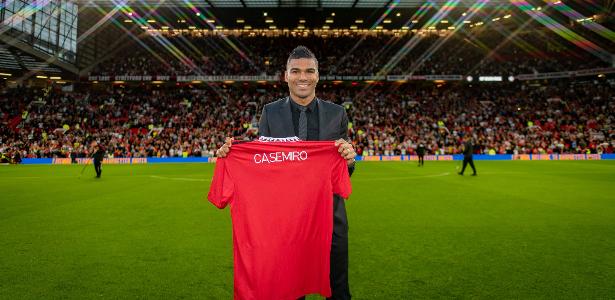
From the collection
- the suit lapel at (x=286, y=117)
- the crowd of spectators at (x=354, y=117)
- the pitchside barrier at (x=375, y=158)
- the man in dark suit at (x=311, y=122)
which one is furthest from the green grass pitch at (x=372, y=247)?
the crowd of spectators at (x=354, y=117)

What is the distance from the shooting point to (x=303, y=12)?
41.3 metres

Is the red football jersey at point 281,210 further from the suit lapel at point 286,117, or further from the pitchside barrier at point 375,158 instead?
the pitchside barrier at point 375,158

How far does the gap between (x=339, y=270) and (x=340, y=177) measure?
0.77 m

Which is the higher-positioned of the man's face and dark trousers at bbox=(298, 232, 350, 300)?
the man's face

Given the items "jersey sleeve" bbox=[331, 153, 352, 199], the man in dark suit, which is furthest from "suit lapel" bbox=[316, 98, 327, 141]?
"jersey sleeve" bbox=[331, 153, 352, 199]

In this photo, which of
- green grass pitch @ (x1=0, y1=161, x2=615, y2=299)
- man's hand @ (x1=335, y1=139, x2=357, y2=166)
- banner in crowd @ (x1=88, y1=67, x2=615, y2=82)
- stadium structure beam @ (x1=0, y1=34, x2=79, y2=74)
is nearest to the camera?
man's hand @ (x1=335, y1=139, x2=357, y2=166)

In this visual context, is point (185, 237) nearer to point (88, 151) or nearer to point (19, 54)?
point (88, 151)

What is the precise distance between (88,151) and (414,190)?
31.4 m

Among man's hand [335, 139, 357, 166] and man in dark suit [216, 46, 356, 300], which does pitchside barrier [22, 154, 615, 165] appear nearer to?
man in dark suit [216, 46, 356, 300]

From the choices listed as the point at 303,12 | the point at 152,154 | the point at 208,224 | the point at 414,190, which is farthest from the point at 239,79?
the point at 208,224

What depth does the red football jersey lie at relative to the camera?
2908 millimetres

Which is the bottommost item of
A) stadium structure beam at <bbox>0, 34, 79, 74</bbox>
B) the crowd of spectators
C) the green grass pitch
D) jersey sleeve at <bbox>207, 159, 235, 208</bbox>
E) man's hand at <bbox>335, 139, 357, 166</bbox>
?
the green grass pitch

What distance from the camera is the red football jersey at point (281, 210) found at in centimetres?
291

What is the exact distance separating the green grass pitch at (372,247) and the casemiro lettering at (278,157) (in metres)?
2.05
